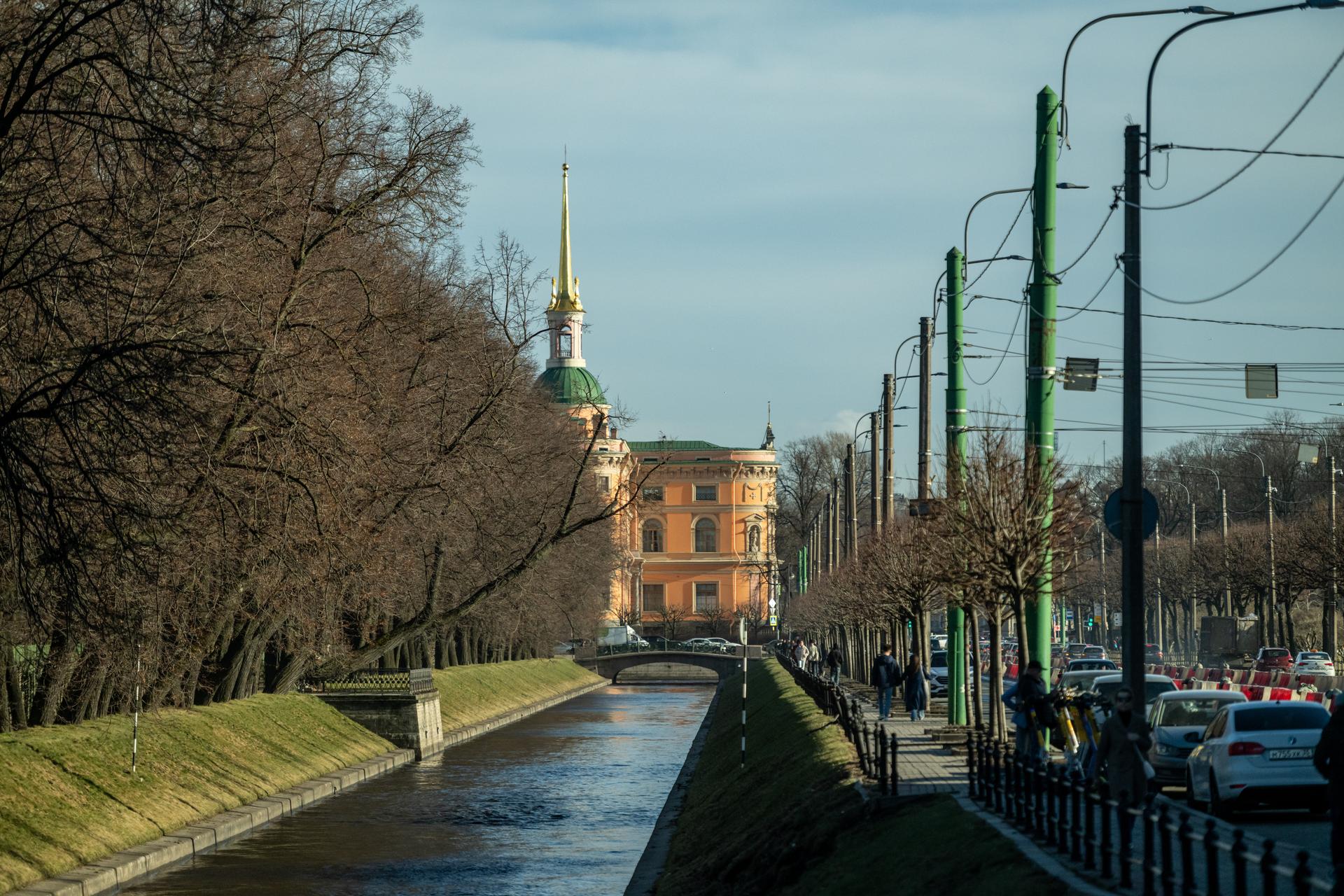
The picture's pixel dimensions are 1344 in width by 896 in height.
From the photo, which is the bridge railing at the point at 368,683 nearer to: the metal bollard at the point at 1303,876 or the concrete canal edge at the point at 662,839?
the concrete canal edge at the point at 662,839

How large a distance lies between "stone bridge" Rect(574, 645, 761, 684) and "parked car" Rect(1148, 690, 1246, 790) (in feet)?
270

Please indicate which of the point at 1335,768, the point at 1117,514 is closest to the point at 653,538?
the point at 1117,514

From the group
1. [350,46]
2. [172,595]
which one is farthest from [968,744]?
[350,46]

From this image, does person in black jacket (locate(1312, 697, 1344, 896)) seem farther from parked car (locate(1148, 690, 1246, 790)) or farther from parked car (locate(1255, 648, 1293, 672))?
parked car (locate(1255, 648, 1293, 672))

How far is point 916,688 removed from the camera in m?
41.3

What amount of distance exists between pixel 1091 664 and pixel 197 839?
39.5 m

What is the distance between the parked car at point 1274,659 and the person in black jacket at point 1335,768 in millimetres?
57848

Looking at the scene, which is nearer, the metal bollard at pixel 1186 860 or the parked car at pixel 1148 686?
the metal bollard at pixel 1186 860

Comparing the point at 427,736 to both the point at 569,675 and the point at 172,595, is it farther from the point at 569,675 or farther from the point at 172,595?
the point at 569,675

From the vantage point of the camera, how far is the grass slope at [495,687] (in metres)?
61.6

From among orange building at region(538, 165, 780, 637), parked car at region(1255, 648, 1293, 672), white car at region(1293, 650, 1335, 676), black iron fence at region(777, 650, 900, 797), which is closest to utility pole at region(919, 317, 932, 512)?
black iron fence at region(777, 650, 900, 797)

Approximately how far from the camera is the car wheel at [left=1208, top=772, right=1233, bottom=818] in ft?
63.3

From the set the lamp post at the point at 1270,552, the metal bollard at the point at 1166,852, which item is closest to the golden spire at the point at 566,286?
the lamp post at the point at 1270,552

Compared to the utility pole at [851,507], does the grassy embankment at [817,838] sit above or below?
below
